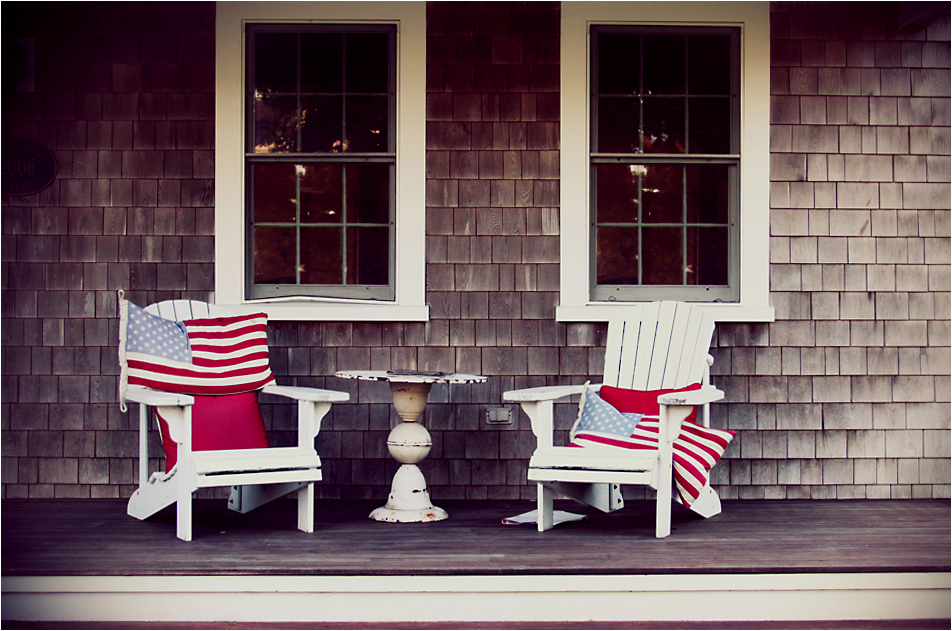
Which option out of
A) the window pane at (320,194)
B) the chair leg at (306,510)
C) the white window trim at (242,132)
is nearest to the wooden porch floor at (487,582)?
the chair leg at (306,510)

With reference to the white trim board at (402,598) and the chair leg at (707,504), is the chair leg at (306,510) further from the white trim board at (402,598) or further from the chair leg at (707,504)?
the chair leg at (707,504)

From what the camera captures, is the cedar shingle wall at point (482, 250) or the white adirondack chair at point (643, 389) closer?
the white adirondack chair at point (643, 389)

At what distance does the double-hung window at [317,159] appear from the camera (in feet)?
14.0

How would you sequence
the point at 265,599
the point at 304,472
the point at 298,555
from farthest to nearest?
1. the point at 304,472
2. the point at 298,555
3. the point at 265,599

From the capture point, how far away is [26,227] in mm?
4219

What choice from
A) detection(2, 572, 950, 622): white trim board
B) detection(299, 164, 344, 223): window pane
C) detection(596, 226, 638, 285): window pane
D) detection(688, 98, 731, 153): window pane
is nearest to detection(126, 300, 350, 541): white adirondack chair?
detection(2, 572, 950, 622): white trim board

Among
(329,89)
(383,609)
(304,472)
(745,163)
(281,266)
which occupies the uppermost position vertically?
(329,89)

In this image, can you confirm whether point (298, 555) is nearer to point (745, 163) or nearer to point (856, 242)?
point (745, 163)

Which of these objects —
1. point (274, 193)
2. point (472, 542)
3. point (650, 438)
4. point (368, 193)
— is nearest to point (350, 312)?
point (368, 193)

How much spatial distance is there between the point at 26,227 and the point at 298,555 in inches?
94.1

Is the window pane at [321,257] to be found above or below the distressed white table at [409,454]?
above

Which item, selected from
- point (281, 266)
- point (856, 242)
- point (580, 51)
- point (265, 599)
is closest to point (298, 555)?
point (265, 599)

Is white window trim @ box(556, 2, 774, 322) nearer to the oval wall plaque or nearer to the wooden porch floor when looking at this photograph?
the wooden porch floor

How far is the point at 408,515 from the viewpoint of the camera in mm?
3654
